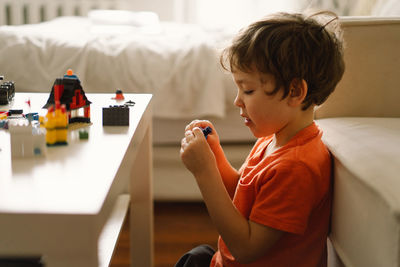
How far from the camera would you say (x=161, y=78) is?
1.57 meters

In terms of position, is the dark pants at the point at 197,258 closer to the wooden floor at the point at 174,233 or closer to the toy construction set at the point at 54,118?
the toy construction set at the point at 54,118

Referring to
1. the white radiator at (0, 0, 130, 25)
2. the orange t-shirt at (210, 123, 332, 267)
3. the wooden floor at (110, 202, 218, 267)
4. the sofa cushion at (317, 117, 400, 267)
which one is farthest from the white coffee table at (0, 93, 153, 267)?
the white radiator at (0, 0, 130, 25)

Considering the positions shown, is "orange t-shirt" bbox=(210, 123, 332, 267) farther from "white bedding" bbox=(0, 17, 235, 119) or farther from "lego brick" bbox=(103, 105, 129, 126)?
"white bedding" bbox=(0, 17, 235, 119)

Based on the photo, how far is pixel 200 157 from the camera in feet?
2.43

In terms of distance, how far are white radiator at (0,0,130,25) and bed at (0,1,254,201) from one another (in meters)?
1.65

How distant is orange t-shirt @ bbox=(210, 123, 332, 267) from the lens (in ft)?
2.27

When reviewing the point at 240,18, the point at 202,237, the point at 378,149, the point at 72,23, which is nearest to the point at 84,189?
the point at 378,149

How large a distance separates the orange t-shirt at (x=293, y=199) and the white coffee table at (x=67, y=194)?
205 millimetres

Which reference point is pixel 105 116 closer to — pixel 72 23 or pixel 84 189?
pixel 84 189

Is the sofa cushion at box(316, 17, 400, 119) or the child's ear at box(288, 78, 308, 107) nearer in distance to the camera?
the child's ear at box(288, 78, 308, 107)

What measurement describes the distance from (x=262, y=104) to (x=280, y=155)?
87mm

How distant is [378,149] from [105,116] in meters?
0.44

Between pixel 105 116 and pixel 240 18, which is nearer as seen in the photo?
pixel 105 116

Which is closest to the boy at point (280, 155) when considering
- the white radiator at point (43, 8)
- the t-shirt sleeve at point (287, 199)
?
the t-shirt sleeve at point (287, 199)
